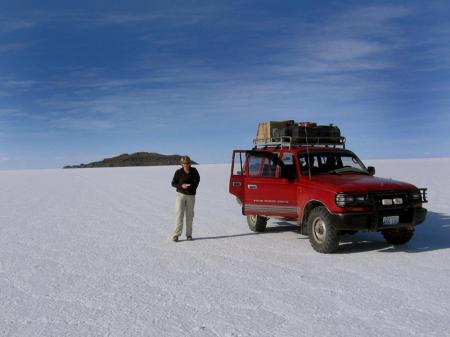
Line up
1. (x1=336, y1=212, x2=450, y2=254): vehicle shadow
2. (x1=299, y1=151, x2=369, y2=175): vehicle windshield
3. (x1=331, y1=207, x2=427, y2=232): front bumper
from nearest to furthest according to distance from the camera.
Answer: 1. (x1=331, y1=207, x2=427, y2=232): front bumper
2. (x1=336, y1=212, x2=450, y2=254): vehicle shadow
3. (x1=299, y1=151, x2=369, y2=175): vehicle windshield

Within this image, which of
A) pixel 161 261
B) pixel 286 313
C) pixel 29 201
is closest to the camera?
pixel 286 313

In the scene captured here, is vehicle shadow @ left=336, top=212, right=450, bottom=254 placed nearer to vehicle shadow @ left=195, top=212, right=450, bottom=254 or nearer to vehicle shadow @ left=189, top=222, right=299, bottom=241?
vehicle shadow @ left=195, top=212, right=450, bottom=254

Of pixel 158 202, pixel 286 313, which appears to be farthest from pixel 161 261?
pixel 158 202

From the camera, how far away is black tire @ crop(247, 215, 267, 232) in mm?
10430

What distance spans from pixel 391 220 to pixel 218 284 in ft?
10.9

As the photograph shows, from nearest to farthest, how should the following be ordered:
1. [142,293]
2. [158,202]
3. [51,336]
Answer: [51,336]
[142,293]
[158,202]

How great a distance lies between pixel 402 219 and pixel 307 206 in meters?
1.59

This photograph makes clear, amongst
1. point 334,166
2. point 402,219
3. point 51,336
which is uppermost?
point 334,166

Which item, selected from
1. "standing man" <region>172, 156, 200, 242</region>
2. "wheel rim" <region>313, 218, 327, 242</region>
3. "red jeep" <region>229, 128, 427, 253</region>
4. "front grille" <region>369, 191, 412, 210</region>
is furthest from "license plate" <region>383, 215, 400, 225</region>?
"standing man" <region>172, 156, 200, 242</region>

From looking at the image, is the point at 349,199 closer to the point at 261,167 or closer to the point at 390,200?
the point at 390,200

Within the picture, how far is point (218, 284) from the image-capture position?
20.3 ft

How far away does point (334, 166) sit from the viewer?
938 centimetres

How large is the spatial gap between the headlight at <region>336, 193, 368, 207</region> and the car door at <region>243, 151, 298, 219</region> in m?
1.26

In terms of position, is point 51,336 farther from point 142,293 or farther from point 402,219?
point 402,219
